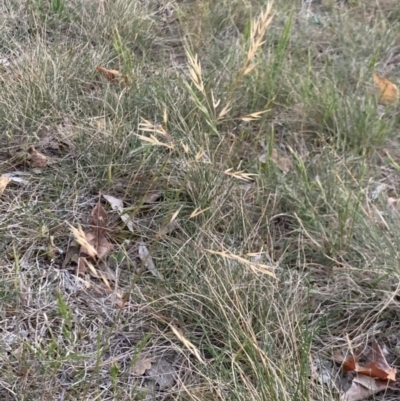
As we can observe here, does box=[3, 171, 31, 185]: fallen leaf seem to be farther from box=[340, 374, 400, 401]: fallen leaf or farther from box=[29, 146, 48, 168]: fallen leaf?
box=[340, 374, 400, 401]: fallen leaf

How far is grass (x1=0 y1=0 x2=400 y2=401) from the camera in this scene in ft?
4.86

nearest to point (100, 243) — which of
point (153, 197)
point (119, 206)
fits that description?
point (119, 206)

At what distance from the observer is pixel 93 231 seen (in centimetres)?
185

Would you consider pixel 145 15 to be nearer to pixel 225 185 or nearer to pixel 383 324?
pixel 225 185

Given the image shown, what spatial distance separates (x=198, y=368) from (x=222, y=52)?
1.60m

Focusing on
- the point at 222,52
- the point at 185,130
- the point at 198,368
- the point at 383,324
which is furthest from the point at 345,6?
the point at 198,368

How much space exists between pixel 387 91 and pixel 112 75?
1.25 m

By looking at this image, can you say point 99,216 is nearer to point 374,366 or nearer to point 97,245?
point 97,245

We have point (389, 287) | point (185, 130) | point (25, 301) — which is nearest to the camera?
point (25, 301)

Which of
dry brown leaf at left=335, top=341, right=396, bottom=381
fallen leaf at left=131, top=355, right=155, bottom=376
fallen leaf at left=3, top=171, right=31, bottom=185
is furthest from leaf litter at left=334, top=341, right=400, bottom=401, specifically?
fallen leaf at left=3, top=171, right=31, bottom=185

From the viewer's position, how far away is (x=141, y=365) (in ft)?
5.08

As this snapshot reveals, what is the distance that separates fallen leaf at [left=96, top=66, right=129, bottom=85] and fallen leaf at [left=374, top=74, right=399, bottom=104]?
1.13 metres

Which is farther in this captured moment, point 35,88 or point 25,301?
point 35,88

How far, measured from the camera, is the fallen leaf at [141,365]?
1531 mm
